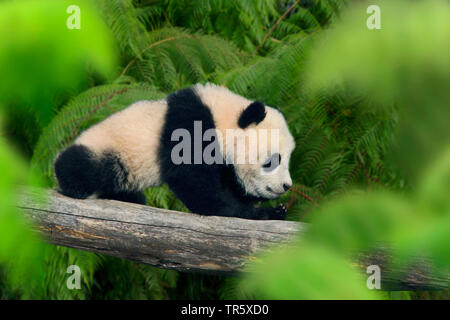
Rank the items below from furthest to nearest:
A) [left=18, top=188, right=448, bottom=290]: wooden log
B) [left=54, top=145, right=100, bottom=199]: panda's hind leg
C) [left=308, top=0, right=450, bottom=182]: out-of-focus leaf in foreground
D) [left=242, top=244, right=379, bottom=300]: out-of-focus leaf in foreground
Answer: [left=54, top=145, right=100, bottom=199]: panda's hind leg → [left=18, top=188, right=448, bottom=290]: wooden log → [left=308, top=0, right=450, bottom=182]: out-of-focus leaf in foreground → [left=242, top=244, right=379, bottom=300]: out-of-focus leaf in foreground

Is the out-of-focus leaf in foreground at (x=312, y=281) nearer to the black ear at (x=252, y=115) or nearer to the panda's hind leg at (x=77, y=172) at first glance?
the black ear at (x=252, y=115)

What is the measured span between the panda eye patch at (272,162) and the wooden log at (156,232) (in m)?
0.20

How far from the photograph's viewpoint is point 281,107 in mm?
2041

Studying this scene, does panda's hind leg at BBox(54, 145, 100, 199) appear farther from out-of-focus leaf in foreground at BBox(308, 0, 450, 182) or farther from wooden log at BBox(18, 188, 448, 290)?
out-of-focus leaf in foreground at BBox(308, 0, 450, 182)

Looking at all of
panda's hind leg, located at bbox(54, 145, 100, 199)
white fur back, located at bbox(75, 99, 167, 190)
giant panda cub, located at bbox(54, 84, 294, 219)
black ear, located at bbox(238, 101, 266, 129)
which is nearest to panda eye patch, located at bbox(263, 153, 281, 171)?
giant panda cub, located at bbox(54, 84, 294, 219)

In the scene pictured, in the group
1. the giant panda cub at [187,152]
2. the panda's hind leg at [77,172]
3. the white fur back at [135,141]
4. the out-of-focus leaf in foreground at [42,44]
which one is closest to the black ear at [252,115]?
the giant panda cub at [187,152]

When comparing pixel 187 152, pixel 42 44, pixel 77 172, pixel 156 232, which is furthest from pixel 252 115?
pixel 42 44

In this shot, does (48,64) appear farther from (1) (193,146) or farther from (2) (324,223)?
(1) (193,146)

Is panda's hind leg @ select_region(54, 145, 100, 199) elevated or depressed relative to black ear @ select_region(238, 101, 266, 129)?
depressed

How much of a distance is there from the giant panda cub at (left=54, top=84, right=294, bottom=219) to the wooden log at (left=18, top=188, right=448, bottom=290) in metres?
0.08

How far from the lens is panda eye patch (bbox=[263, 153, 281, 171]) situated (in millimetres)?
1480

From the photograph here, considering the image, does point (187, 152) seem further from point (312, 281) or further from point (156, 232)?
point (312, 281)

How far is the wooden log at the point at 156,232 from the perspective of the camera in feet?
4.36

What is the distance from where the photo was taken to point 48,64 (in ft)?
2.22
